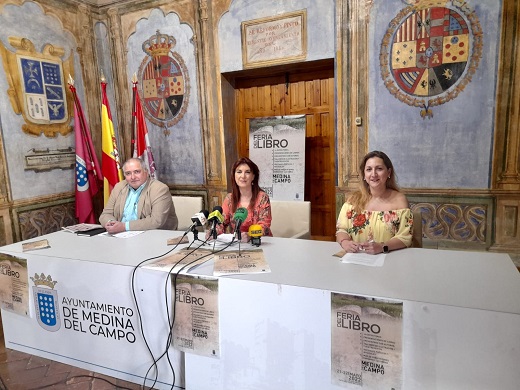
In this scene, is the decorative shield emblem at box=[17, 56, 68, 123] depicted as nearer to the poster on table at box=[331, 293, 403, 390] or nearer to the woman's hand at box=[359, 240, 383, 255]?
the woman's hand at box=[359, 240, 383, 255]

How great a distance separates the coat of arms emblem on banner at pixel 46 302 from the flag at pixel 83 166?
7.29 ft

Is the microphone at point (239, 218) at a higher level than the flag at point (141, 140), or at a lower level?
lower

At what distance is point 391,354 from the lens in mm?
1338

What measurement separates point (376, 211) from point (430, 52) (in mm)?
1953

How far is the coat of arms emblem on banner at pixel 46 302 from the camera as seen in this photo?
202 cm

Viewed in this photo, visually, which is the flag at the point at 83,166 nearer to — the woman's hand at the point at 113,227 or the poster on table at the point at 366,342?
the woman's hand at the point at 113,227

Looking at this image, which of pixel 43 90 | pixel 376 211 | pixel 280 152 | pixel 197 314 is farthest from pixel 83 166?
pixel 376 211

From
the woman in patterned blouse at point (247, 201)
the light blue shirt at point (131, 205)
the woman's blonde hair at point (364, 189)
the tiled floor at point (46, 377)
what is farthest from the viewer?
the light blue shirt at point (131, 205)

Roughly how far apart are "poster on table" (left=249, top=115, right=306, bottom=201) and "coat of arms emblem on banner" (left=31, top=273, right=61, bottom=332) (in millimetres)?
2488

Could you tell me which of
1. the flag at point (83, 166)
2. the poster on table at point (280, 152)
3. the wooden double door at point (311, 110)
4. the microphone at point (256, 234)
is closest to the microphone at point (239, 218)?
the microphone at point (256, 234)

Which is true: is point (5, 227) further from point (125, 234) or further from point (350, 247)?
point (350, 247)

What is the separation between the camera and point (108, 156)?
418 cm

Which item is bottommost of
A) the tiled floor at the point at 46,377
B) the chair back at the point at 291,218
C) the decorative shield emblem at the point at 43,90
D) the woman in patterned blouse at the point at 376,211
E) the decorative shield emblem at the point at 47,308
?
the tiled floor at the point at 46,377

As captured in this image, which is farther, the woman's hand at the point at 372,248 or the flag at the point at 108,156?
the flag at the point at 108,156
